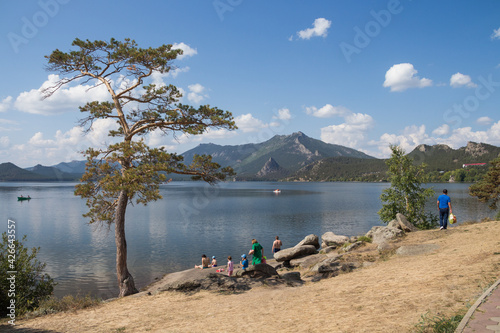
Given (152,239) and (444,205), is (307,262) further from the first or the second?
(152,239)

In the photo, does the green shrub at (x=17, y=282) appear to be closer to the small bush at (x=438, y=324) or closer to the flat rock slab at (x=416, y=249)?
the small bush at (x=438, y=324)

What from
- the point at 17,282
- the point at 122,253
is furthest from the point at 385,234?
the point at 17,282

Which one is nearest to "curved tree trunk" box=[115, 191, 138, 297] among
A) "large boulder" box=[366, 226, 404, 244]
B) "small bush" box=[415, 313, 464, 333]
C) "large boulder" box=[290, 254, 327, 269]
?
"large boulder" box=[290, 254, 327, 269]

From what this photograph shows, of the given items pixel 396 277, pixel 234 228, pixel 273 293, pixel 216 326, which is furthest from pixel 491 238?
pixel 234 228

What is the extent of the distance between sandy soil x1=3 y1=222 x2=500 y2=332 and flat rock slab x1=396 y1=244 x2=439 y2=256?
1.76 ft

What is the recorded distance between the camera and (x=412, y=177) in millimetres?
30922

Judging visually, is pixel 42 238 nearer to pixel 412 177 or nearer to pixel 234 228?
pixel 234 228

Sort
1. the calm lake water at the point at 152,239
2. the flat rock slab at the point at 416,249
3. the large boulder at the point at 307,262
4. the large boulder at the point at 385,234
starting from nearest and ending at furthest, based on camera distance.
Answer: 1. the flat rock slab at the point at 416,249
2. the large boulder at the point at 385,234
3. the large boulder at the point at 307,262
4. the calm lake water at the point at 152,239

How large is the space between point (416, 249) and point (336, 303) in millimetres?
8528

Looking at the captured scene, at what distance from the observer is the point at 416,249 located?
16234mm

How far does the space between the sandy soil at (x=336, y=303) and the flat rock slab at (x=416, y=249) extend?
54 centimetres

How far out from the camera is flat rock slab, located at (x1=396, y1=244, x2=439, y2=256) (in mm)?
15828

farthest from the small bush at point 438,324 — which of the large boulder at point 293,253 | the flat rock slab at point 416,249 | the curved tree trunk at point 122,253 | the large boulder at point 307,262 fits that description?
the large boulder at point 293,253

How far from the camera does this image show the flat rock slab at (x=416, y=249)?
623 inches
